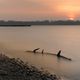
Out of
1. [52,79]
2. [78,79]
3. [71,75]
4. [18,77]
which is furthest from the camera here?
[71,75]

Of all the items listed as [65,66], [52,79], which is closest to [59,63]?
[65,66]

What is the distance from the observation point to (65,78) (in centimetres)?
2720

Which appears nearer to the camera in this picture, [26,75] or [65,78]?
[26,75]

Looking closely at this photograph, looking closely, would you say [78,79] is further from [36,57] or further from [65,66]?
[36,57]

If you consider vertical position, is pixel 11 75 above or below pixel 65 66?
above

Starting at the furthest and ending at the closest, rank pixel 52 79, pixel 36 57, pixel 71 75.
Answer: pixel 36 57 → pixel 71 75 → pixel 52 79

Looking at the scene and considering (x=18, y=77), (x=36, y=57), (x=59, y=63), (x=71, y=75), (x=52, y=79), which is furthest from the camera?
(x=36, y=57)

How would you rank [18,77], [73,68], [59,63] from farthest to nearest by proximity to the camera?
[59,63] < [73,68] < [18,77]

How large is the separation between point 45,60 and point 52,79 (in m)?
16.4

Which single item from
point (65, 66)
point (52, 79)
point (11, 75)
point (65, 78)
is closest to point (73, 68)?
point (65, 66)

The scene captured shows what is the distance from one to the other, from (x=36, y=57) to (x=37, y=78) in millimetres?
19743

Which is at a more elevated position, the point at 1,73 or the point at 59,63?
the point at 1,73

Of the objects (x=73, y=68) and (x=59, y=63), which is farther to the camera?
A: (x=59, y=63)

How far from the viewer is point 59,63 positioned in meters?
38.3
